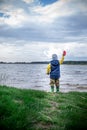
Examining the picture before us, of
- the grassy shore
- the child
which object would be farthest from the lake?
the grassy shore

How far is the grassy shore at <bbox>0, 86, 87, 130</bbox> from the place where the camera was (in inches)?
266

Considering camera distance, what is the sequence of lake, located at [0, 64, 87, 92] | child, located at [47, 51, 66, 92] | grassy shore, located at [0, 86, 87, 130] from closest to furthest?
grassy shore, located at [0, 86, 87, 130] < child, located at [47, 51, 66, 92] < lake, located at [0, 64, 87, 92]

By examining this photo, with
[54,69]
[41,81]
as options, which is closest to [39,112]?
[54,69]

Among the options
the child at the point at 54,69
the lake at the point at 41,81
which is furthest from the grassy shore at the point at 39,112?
the lake at the point at 41,81

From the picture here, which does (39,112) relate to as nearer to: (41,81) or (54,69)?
(54,69)

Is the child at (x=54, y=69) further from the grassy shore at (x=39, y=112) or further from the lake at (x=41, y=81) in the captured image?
the grassy shore at (x=39, y=112)

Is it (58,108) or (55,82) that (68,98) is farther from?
(55,82)

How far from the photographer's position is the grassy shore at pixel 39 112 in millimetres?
6754

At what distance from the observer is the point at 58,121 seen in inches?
279

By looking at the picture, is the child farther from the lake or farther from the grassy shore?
the grassy shore

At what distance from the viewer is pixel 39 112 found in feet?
24.9

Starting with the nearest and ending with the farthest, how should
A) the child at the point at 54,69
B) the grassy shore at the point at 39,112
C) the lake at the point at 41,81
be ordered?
the grassy shore at the point at 39,112 → the child at the point at 54,69 → the lake at the point at 41,81

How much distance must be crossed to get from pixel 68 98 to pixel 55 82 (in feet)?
11.3

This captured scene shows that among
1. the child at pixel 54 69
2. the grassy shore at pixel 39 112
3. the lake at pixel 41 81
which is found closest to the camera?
the grassy shore at pixel 39 112
